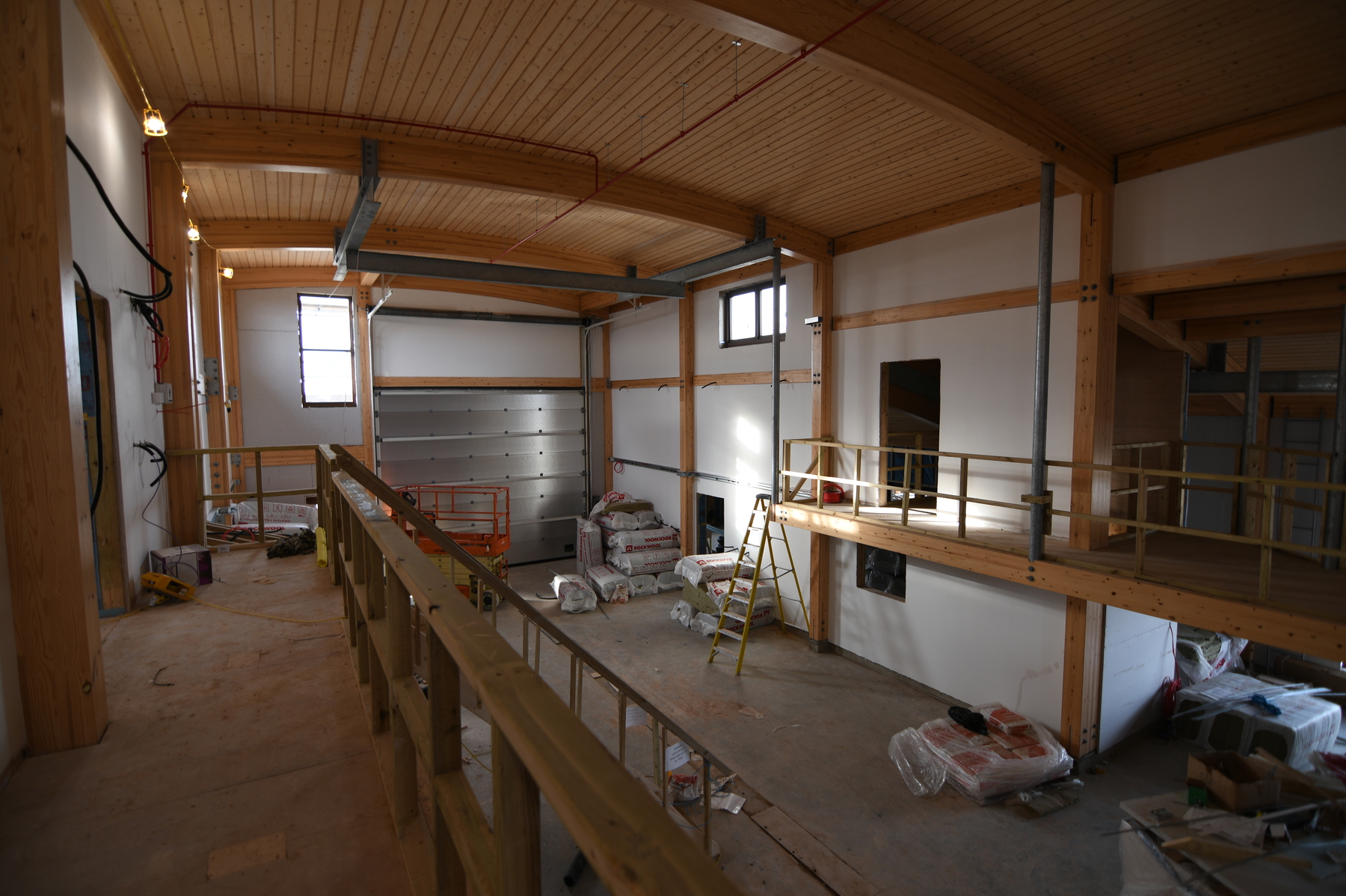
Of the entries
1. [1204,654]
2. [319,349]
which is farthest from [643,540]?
[1204,654]

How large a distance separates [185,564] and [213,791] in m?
3.25

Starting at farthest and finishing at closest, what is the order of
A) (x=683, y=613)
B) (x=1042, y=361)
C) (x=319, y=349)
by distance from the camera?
(x=319, y=349) → (x=683, y=613) → (x=1042, y=361)

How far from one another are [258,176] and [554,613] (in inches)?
296

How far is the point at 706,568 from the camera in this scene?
1012cm

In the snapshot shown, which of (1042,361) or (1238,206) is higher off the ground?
(1238,206)

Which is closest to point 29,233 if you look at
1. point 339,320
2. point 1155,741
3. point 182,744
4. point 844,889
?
point 182,744

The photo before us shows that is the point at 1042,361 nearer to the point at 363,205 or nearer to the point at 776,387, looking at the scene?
the point at 776,387

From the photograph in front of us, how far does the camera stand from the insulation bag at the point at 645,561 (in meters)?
11.9

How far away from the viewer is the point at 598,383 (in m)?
14.8

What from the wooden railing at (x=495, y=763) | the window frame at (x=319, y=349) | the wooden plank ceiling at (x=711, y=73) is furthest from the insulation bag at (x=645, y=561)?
the wooden railing at (x=495, y=763)

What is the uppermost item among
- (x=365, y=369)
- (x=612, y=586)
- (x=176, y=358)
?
(x=365, y=369)

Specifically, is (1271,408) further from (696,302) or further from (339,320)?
(339,320)

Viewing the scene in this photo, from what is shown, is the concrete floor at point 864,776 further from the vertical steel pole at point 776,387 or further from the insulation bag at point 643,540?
the insulation bag at point 643,540

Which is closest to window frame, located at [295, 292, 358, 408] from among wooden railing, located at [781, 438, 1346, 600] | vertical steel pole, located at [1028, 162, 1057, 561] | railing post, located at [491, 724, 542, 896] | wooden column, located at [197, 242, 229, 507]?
wooden column, located at [197, 242, 229, 507]
